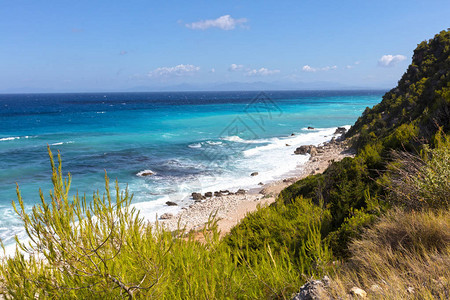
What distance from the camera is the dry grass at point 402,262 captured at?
2.77 meters

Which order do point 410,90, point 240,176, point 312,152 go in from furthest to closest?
point 312,152, point 410,90, point 240,176

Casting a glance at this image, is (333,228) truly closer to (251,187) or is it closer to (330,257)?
(330,257)

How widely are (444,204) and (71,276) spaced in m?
5.20

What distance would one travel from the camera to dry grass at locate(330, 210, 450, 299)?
277 centimetres

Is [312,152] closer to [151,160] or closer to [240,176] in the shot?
[240,176]

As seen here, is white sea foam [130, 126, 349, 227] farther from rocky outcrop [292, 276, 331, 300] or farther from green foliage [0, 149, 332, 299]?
rocky outcrop [292, 276, 331, 300]

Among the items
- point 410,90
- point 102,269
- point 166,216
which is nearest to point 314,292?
point 102,269

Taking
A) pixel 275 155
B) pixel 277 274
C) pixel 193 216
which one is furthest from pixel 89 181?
pixel 277 274

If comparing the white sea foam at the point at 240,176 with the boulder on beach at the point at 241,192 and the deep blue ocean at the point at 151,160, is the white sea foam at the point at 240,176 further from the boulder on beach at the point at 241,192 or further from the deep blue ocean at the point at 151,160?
the boulder on beach at the point at 241,192

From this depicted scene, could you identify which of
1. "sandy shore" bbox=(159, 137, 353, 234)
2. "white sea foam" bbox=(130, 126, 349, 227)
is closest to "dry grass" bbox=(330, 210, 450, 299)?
"sandy shore" bbox=(159, 137, 353, 234)

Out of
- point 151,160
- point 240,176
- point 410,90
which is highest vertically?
point 410,90

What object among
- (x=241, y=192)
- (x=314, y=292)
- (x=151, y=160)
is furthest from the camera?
(x=151, y=160)

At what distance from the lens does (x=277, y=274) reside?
3809 millimetres

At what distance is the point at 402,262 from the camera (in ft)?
10.8
